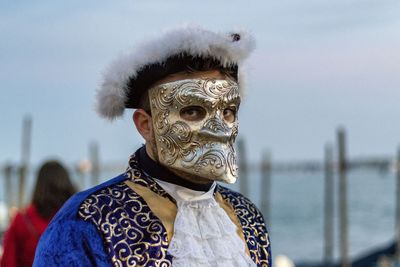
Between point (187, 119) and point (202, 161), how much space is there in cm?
14

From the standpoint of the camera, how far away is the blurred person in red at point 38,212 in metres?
4.42

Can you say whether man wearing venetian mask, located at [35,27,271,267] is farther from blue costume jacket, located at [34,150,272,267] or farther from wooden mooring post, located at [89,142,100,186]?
wooden mooring post, located at [89,142,100,186]

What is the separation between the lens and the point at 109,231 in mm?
2461

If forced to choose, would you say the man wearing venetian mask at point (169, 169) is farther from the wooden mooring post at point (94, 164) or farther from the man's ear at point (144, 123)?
the wooden mooring post at point (94, 164)

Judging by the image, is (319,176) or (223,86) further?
(319,176)

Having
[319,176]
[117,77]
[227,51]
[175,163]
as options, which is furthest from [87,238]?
[319,176]

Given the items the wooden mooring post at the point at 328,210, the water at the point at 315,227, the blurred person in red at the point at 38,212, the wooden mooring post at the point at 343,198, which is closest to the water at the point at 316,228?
the water at the point at 315,227

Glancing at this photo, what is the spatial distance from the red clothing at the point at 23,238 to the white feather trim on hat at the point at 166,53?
188 centimetres

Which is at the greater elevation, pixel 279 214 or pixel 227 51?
pixel 227 51

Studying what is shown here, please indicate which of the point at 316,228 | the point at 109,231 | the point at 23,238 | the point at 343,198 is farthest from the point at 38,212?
the point at 316,228

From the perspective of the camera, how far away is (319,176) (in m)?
111

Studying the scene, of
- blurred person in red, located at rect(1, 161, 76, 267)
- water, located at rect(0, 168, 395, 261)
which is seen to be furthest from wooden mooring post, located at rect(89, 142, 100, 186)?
blurred person in red, located at rect(1, 161, 76, 267)

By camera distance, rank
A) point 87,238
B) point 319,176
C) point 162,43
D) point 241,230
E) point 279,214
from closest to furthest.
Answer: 1. point 87,238
2. point 162,43
3. point 241,230
4. point 279,214
5. point 319,176

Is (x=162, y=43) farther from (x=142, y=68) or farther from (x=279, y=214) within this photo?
(x=279, y=214)
